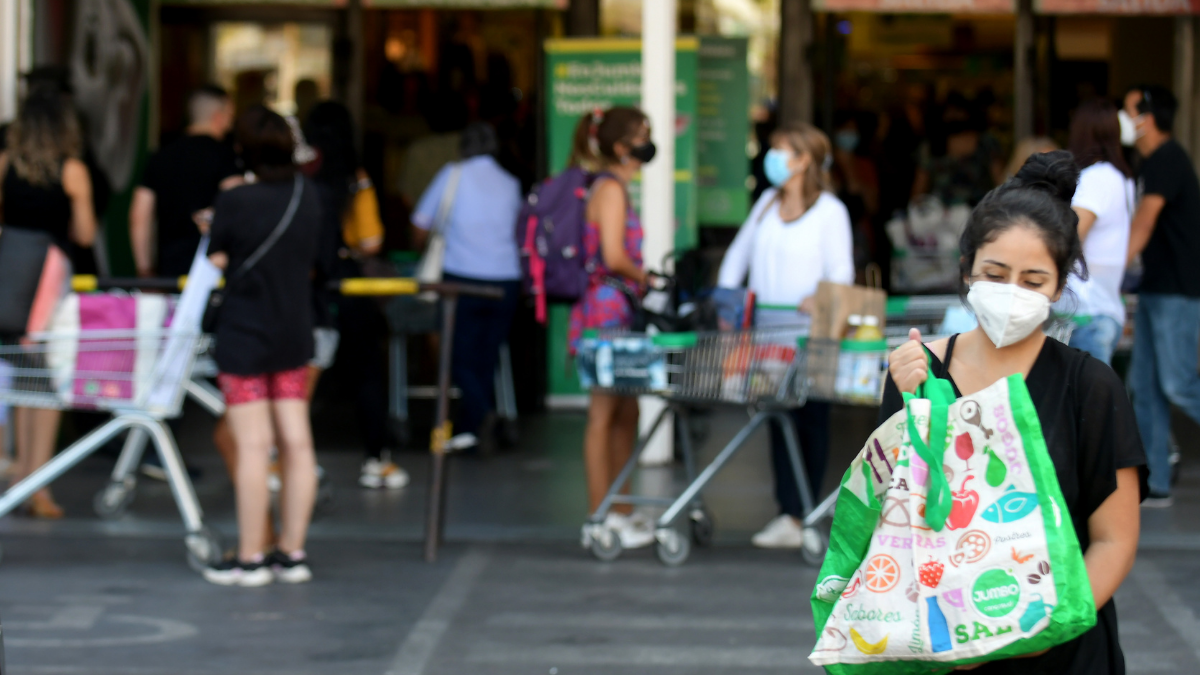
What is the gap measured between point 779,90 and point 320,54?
3.56m

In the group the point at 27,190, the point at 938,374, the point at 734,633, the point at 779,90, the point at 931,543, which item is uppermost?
the point at 779,90

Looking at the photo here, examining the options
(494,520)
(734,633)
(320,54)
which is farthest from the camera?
(320,54)

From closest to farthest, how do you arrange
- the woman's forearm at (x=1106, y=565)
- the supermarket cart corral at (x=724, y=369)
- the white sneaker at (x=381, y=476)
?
the woman's forearm at (x=1106, y=565)
the supermarket cart corral at (x=724, y=369)
the white sneaker at (x=381, y=476)

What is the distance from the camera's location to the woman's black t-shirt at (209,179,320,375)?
217 inches

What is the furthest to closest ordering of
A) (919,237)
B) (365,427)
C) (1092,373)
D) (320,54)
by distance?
(320,54) → (919,237) → (365,427) → (1092,373)

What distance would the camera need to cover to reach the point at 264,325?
551 centimetres

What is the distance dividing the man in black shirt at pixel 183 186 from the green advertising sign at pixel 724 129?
326cm

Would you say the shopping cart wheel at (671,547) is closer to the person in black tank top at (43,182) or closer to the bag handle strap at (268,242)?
the bag handle strap at (268,242)

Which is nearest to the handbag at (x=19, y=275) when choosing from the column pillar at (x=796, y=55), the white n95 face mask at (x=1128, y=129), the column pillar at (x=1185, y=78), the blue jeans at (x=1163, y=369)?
the white n95 face mask at (x=1128, y=129)

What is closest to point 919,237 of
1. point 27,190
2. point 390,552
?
point 390,552

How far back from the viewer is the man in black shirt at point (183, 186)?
24.7 feet

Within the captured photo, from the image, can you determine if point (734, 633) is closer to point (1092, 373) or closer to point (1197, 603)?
point (1197, 603)

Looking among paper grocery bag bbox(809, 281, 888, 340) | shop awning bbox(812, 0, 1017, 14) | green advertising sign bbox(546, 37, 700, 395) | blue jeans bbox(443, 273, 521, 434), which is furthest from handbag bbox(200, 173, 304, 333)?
shop awning bbox(812, 0, 1017, 14)

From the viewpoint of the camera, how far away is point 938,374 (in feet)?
8.20
